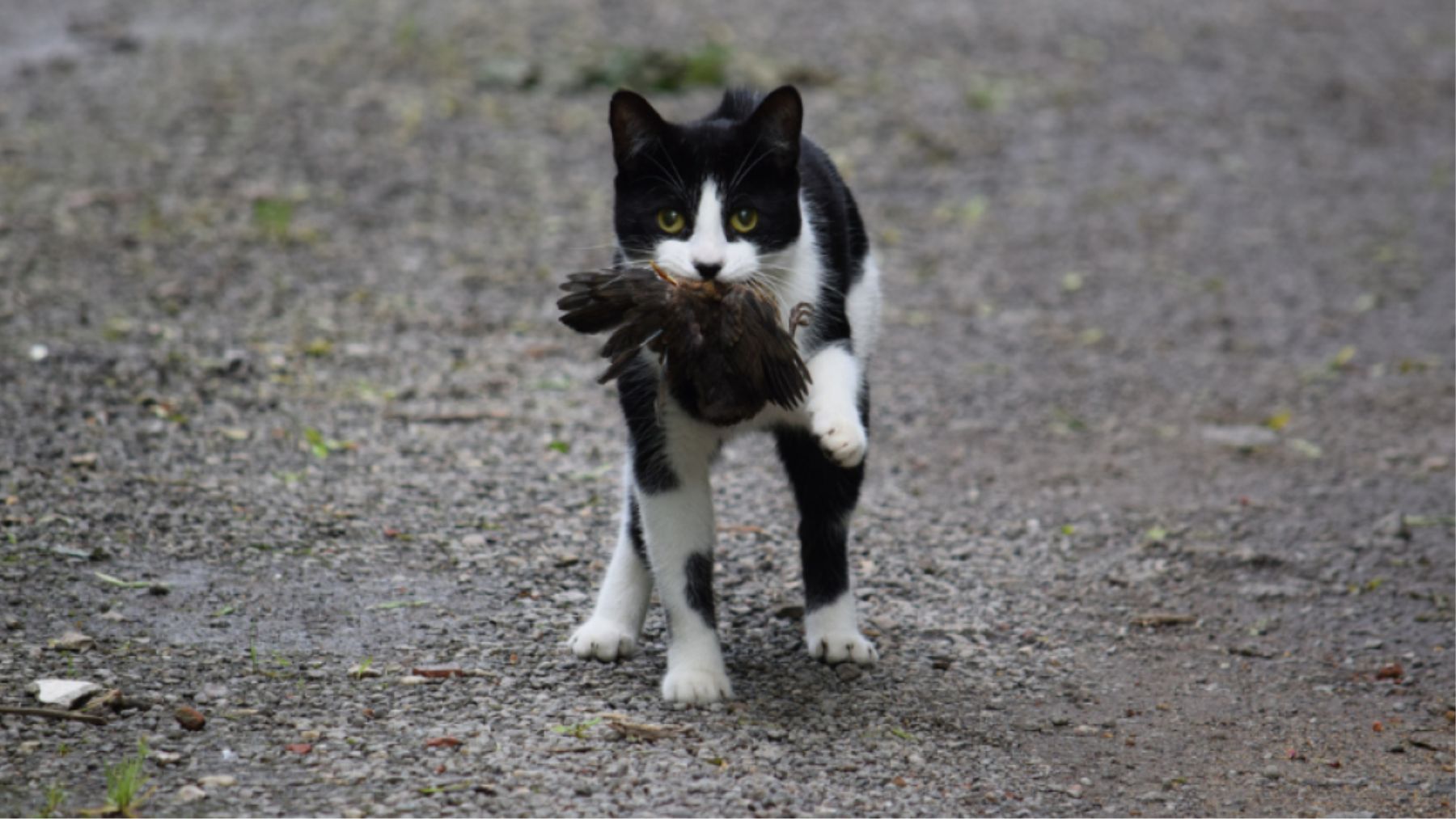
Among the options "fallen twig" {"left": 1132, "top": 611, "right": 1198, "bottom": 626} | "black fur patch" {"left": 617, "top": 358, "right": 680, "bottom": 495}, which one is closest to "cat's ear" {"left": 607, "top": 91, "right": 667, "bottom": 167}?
"black fur patch" {"left": 617, "top": 358, "right": 680, "bottom": 495}

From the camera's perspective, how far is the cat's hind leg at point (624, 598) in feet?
12.6

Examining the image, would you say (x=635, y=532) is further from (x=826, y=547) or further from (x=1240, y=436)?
(x=1240, y=436)

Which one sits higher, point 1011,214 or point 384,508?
point 1011,214

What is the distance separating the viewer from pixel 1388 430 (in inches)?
244

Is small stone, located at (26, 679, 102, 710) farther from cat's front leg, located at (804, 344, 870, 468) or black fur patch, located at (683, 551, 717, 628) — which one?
cat's front leg, located at (804, 344, 870, 468)

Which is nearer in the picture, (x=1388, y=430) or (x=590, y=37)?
(x=1388, y=430)

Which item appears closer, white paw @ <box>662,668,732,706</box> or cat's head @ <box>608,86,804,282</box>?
cat's head @ <box>608,86,804,282</box>

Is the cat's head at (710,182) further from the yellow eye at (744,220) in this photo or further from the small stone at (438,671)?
the small stone at (438,671)

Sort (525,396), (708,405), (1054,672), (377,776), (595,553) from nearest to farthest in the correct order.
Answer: (377,776), (708,405), (1054,672), (595,553), (525,396)

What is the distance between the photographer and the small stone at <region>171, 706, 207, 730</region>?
326 centimetres

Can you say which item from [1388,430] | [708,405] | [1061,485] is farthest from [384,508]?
[1388,430]

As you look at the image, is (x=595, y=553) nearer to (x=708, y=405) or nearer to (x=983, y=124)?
(x=708, y=405)

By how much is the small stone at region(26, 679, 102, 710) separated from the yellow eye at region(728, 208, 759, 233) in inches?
69.0

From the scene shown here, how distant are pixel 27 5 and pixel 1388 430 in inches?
414
